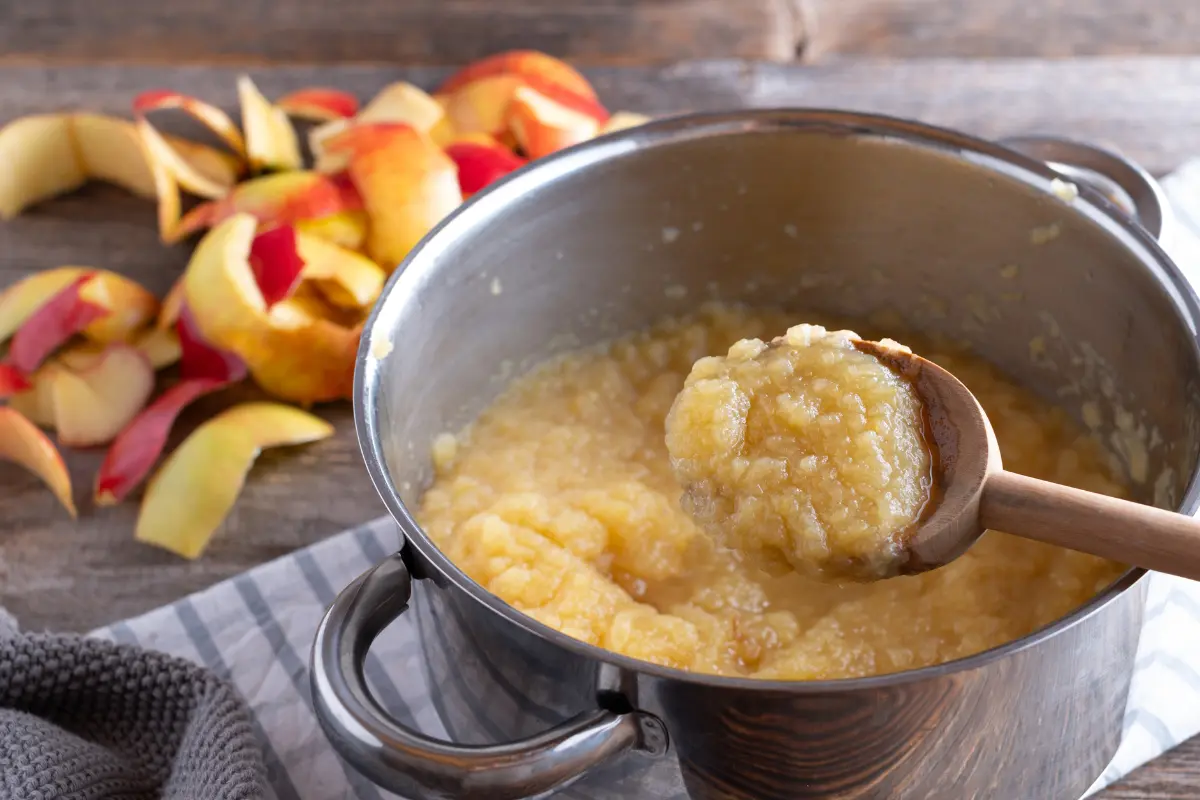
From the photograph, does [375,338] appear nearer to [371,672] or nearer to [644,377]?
[371,672]

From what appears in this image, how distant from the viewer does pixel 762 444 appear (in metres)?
1.13

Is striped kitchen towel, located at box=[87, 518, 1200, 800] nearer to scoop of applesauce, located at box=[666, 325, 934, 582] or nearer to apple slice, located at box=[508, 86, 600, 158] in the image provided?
scoop of applesauce, located at box=[666, 325, 934, 582]

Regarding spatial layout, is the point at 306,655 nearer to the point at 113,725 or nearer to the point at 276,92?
the point at 113,725

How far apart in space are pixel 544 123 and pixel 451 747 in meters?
1.19

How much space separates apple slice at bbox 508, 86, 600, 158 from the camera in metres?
1.86

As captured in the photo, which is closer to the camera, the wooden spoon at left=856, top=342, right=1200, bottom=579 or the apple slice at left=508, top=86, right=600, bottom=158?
the wooden spoon at left=856, top=342, right=1200, bottom=579

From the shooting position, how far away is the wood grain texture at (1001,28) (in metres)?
2.15

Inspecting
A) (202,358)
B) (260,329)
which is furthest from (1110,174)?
(202,358)

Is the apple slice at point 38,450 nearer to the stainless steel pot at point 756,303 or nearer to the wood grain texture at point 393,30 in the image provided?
the stainless steel pot at point 756,303

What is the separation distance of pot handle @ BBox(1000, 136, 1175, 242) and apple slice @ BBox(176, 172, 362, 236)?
902 mm

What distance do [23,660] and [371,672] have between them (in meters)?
0.34

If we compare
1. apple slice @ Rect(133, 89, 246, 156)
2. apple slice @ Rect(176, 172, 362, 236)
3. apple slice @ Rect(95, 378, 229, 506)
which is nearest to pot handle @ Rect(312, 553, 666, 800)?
apple slice @ Rect(95, 378, 229, 506)

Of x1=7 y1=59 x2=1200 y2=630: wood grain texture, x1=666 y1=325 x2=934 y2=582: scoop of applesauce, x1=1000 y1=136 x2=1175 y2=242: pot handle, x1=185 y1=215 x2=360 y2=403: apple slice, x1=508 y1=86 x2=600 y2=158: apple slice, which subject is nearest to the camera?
x1=666 y1=325 x2=934 y2=582: scoop of applesauce

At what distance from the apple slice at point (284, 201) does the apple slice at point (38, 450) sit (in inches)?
15.7
